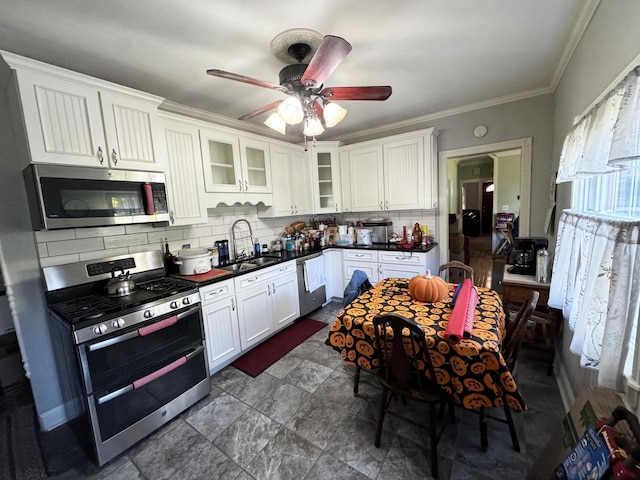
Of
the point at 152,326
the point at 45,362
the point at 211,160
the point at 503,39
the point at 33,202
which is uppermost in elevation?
the point at 503,39

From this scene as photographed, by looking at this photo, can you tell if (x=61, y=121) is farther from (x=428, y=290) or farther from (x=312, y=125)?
(x=428, y=290)

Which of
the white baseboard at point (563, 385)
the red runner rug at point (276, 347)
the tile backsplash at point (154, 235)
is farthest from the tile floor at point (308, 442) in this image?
the tile backsplash at point (154, 235)

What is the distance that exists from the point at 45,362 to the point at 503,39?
4071 mm

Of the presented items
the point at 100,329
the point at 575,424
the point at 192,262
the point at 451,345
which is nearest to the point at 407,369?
the point at 451,345

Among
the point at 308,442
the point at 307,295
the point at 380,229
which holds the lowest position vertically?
the point at 308,442

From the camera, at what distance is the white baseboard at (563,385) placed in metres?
1.79

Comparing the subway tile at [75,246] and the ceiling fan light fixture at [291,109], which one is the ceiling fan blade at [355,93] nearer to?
the ceiling fan light fixture at [291,109]

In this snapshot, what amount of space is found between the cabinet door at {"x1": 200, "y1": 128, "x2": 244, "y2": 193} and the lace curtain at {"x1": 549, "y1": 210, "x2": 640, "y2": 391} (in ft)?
9.31

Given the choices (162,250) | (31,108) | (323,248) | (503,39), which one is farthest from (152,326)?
(503,39)

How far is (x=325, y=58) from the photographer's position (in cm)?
132

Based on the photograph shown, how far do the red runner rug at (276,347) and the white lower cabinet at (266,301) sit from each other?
104mm

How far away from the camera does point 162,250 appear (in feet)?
8.26

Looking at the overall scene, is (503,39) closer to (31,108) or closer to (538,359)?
(538,359)

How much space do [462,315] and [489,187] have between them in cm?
832
